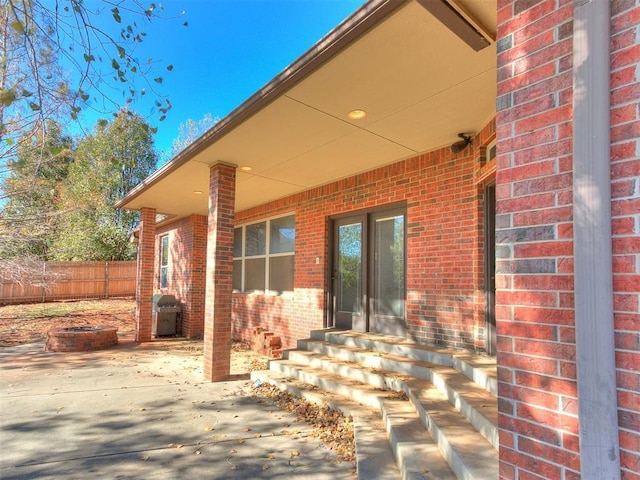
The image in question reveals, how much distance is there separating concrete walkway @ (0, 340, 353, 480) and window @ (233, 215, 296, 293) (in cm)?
261

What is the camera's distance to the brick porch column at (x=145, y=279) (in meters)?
8.90

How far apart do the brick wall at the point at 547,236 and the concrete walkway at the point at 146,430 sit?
6.58 feet

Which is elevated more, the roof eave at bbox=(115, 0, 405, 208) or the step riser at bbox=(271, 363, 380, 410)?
the roof eave at bbox=(115, 0, 405, 208)

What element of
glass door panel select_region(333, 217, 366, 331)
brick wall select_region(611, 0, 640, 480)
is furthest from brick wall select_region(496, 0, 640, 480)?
glass door panel select_region(333, 217, 366, 331)

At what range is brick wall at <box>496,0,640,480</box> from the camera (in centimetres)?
132

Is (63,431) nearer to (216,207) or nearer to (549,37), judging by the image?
(216,207)

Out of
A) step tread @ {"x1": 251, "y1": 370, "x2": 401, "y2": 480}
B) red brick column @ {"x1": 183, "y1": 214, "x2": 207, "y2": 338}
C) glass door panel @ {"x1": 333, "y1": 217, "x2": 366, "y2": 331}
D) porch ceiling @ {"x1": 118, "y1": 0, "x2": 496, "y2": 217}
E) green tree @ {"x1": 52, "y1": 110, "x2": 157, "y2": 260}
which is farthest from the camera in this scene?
green tree @ {"x1": 52, "y1": 110, "x2": 157, "y2": 260}

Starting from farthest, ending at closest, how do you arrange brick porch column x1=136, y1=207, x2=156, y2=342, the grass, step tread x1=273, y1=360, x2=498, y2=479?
the grass → brick porch column x1=136, y1=207, x2=156, y2=342 → step tread x1=273, y1=360, x2=498, y2=479

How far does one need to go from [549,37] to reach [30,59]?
11.6ft

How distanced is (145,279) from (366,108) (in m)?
7.19

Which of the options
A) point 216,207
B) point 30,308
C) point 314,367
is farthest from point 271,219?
point 30,308

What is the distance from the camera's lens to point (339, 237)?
22.3ft

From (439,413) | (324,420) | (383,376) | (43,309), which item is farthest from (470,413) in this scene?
(43,309)

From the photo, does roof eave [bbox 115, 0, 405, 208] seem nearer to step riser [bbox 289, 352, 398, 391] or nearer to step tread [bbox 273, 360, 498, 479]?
step tread [bbox 273, 360, 498, 479]
